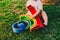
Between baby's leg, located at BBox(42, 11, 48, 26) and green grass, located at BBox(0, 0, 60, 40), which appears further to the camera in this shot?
baby's leg, located at BBox(42, 11, 48, 26)

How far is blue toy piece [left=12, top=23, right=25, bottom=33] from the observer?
3377mm

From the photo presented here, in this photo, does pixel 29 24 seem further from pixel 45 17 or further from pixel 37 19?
pixel 45 17

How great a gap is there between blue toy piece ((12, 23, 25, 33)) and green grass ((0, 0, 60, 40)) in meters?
0.06

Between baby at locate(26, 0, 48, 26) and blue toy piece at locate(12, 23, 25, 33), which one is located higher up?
baby at locate(26, 0, 48, 26)

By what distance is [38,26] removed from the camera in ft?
11.2

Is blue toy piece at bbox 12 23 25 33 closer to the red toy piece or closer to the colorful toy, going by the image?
the colorful toy

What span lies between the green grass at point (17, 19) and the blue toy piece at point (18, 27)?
59 mm

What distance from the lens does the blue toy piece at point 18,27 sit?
3.38m

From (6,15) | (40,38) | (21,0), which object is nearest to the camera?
(40,38)

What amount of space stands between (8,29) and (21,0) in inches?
34.3

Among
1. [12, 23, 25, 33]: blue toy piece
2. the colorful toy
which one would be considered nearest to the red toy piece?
the colorful toy

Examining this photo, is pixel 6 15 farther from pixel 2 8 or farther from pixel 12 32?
pixel 12 32

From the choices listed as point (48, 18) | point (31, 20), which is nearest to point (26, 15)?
point (31, 20)

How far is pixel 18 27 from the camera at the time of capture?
135 inches
